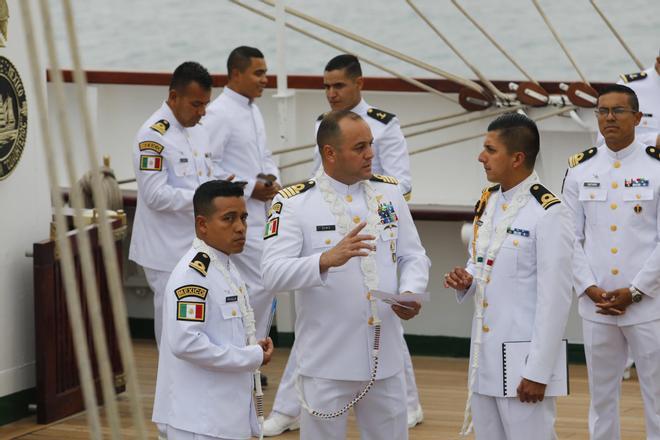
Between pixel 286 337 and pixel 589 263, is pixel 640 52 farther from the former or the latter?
pixel 589 263

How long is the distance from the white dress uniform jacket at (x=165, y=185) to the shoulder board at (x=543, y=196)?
6.15 ft

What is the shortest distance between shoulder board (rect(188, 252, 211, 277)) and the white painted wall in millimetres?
2159

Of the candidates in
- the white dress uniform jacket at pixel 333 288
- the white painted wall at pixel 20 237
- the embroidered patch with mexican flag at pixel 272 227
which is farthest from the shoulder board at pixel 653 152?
the white painted wall at pixel 20 237

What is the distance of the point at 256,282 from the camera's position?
6191 millimetres

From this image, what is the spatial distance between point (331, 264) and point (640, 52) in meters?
15.6

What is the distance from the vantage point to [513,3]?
2011cm

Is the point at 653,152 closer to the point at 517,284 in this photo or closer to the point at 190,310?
the point at 517,284

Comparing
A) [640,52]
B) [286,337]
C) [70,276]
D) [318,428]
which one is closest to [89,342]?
[286,337]

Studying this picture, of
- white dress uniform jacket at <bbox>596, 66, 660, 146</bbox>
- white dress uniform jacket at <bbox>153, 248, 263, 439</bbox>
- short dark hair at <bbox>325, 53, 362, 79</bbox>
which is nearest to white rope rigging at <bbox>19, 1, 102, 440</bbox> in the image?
white dress uniform jacket at <bbox>153, 248, 263, 439</bbox>

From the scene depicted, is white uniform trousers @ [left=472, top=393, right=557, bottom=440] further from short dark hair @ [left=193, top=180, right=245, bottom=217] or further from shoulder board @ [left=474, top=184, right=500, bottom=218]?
short dark hair @ [left=193, top=180, right=245, bottom=217]

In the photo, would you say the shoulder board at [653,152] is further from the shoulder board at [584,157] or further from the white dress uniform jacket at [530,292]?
the white dress uniform jacket at [530,292]

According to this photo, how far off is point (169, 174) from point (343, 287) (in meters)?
1.69

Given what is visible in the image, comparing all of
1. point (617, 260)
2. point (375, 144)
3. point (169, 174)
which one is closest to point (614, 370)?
point (617, 260)

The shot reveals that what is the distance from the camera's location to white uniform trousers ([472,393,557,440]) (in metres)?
4.13
